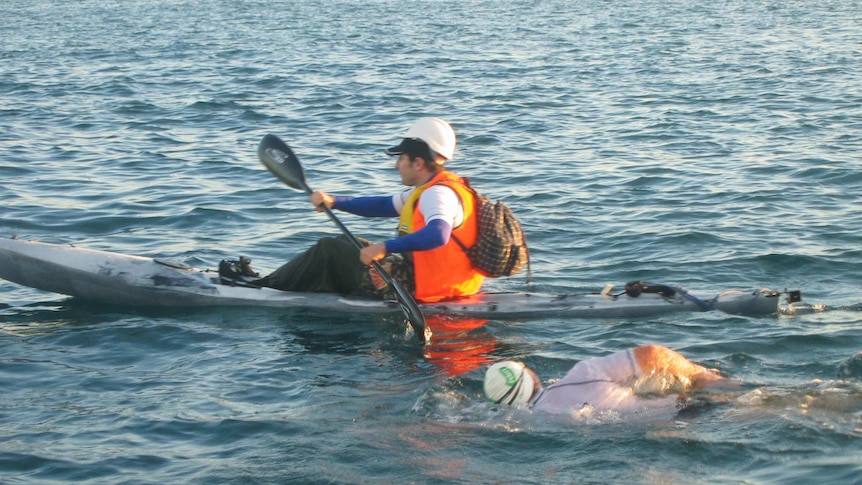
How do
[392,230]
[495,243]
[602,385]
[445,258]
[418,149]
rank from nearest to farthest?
[602,385], [418,149], [495,243], [445,258], [392,230]

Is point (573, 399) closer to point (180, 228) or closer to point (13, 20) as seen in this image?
point (180, 228)

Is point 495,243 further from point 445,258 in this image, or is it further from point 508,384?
point 508,384

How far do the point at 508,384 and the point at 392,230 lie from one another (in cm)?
450

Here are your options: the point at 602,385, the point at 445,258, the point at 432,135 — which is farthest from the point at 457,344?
the point at 602,385

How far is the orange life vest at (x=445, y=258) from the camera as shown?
6.67 metres

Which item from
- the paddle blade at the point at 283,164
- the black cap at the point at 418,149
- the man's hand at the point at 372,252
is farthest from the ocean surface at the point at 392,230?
the black cap at the point at 418,149

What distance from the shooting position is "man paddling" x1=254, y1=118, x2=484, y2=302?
21.2 feet

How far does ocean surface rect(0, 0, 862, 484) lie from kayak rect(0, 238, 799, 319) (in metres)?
0.10

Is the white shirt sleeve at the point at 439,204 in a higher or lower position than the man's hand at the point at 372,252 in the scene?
higher

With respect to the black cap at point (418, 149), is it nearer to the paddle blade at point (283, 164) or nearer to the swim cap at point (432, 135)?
the swim cap at point (432, 135)

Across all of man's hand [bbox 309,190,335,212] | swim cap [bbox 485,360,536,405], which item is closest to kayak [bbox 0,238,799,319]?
man's hand [bbox 309,190,335,212]

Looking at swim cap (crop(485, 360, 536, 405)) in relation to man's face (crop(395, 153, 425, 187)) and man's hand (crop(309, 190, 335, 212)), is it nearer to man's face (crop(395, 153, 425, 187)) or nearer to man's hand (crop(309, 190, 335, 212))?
man's face (crop(395, 153, 425, 187))

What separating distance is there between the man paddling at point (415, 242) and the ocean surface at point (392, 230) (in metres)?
0.31

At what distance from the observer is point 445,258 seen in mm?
6926
